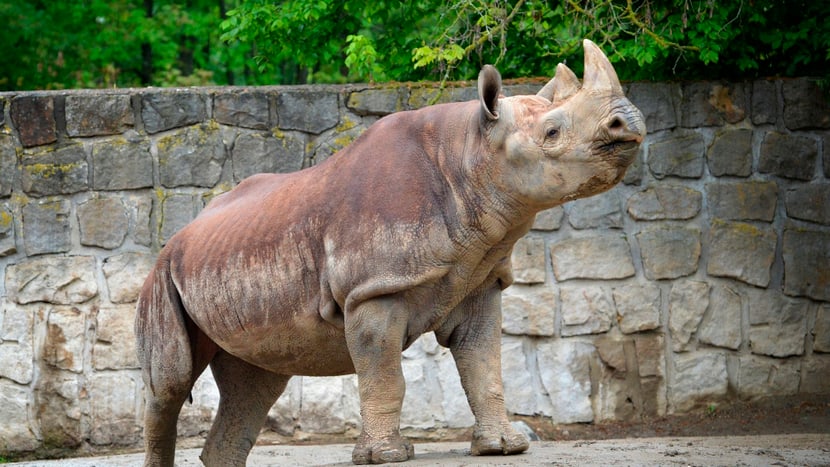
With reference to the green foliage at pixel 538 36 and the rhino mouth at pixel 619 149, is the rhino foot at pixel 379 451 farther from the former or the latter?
the green foliage at pixel 538 36

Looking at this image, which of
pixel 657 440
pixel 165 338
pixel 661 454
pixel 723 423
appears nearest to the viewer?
pixel 661 454

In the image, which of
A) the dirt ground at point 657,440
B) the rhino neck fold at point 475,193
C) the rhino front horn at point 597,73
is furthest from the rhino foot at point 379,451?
the rhino front horn at point 597,73

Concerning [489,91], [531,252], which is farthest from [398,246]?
[531,252]

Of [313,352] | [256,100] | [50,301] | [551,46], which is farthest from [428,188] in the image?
[551,46]

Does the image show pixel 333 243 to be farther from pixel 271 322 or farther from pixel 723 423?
pixel 723 423

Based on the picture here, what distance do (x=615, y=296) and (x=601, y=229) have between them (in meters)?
0.45

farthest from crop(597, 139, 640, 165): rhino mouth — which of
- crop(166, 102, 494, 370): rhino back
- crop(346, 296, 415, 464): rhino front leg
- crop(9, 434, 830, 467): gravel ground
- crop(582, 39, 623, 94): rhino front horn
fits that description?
crop(9, 434, 830, 467): gravel ground

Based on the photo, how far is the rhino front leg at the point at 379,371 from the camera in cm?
480

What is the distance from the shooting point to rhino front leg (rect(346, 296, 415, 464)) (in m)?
4.80

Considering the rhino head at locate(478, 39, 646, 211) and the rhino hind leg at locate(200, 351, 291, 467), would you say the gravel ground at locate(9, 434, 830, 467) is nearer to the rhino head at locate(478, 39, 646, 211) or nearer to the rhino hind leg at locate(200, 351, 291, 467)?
the rhino hind leg at locate(200, 351, 291, 467)

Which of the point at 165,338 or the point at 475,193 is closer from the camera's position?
the point at 475,193

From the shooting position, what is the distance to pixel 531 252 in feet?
26.5

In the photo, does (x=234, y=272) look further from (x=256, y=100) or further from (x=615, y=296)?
(x=615, y=296)

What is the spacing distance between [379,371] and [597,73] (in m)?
1.45
